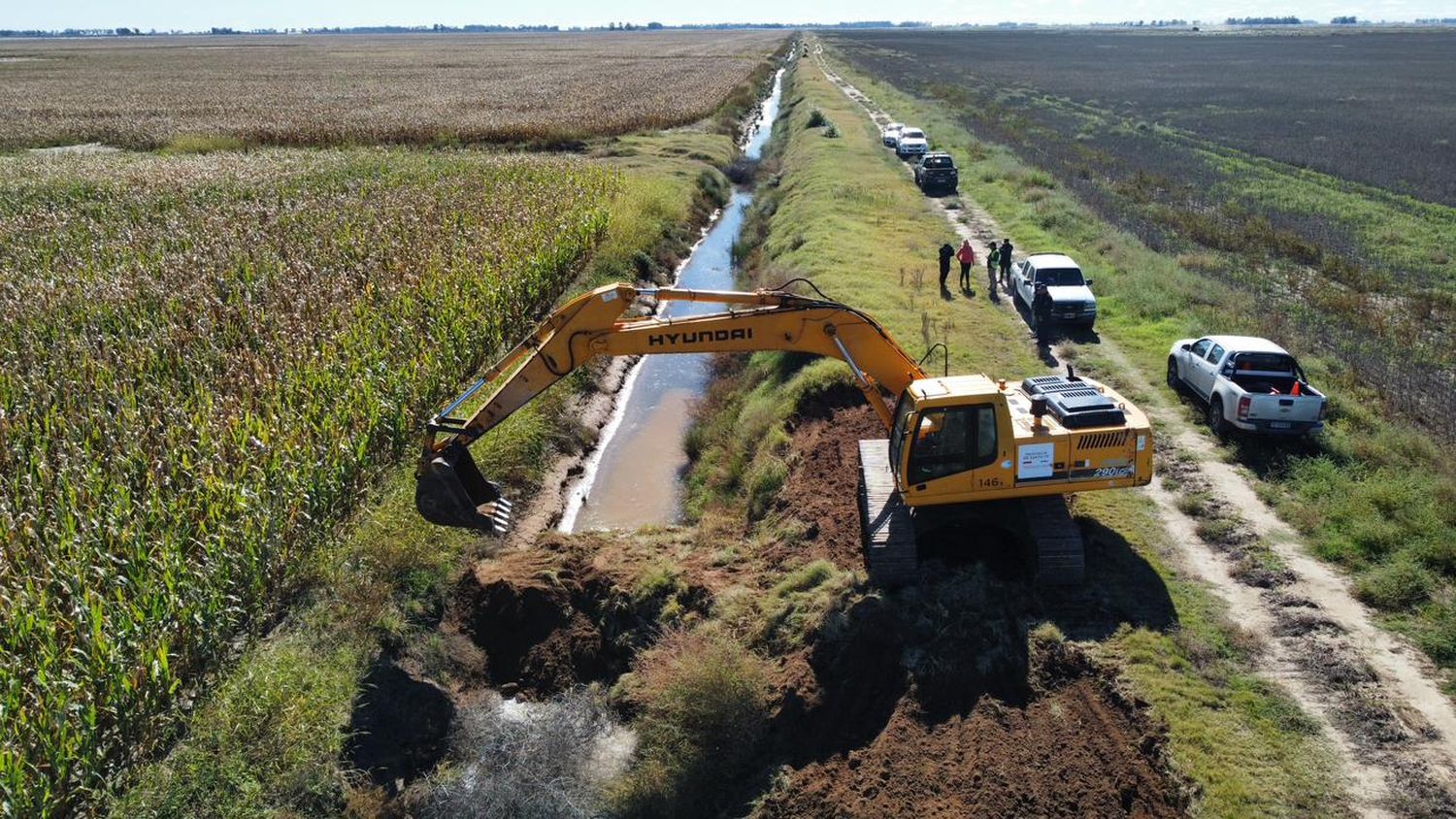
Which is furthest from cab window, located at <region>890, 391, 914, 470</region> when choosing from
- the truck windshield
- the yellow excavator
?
the truck windshield

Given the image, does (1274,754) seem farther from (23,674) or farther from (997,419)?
(23,674)

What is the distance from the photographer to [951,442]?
13125 millimetres

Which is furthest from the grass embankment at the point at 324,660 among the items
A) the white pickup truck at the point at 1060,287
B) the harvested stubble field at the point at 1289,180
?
the harvested stubble field at the point at 1289,180

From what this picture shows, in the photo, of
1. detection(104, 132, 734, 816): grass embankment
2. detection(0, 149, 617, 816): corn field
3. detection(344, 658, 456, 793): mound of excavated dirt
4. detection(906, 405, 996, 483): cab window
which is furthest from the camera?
detection(906, 405, 996, 483): cab window

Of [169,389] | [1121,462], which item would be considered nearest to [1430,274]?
[1121,462]

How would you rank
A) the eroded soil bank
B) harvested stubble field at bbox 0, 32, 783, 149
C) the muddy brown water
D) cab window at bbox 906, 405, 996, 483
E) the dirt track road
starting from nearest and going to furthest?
the dirt track road, the eroded soil bank, cab window at bbox 906, 405, 996, 483, the muddy brown water, harvested stubble field at bbox 0, 32, 783, 149

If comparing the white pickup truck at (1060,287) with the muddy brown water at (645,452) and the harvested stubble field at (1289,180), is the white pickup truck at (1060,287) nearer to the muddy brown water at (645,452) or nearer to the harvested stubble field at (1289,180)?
the harvested stubble field at (1289,180)

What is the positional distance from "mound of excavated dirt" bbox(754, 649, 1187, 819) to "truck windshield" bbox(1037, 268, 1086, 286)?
51.7 feet

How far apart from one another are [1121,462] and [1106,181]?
3744 centimetres

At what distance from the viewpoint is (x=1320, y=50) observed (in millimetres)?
162000

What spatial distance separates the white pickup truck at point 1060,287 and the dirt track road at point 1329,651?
23.8 ft

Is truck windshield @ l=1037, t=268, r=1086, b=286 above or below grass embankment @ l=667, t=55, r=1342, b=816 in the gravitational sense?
above

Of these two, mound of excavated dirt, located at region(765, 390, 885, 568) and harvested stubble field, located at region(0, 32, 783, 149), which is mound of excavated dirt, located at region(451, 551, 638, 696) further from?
harvested stubble field, located at region(0, 32, 783, 149)

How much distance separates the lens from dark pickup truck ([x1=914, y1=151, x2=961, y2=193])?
42.9 metres
